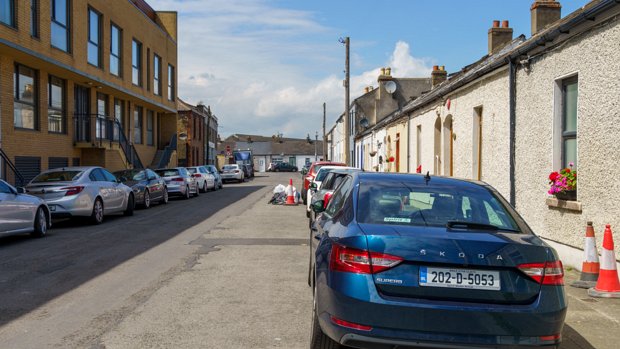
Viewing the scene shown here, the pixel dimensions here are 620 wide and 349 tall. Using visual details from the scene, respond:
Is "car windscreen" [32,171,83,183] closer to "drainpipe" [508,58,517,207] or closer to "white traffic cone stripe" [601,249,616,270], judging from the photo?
"drainpipe" [508,58,517,207]

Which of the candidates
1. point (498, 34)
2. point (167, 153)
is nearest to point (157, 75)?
point (167, 153)

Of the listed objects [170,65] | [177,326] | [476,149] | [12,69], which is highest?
[170,65]

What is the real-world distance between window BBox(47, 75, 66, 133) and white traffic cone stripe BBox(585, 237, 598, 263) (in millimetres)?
19436

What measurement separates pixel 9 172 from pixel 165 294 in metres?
14.2

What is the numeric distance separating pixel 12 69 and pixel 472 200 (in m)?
18.3

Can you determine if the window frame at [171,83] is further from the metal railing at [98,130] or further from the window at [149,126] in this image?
the metal railing at [98,130]

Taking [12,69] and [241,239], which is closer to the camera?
[241,239]

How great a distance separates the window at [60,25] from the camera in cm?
2122

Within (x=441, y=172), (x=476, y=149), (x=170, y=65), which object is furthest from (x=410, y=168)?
(x=170, y=65)

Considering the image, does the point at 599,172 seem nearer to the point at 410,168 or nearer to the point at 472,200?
the point at 472,200

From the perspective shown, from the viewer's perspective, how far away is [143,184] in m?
19.5

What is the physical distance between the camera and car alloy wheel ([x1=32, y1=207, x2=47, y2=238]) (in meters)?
11.7

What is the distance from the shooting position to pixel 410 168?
21.9 meters

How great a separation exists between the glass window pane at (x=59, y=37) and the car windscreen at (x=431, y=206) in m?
19.6
